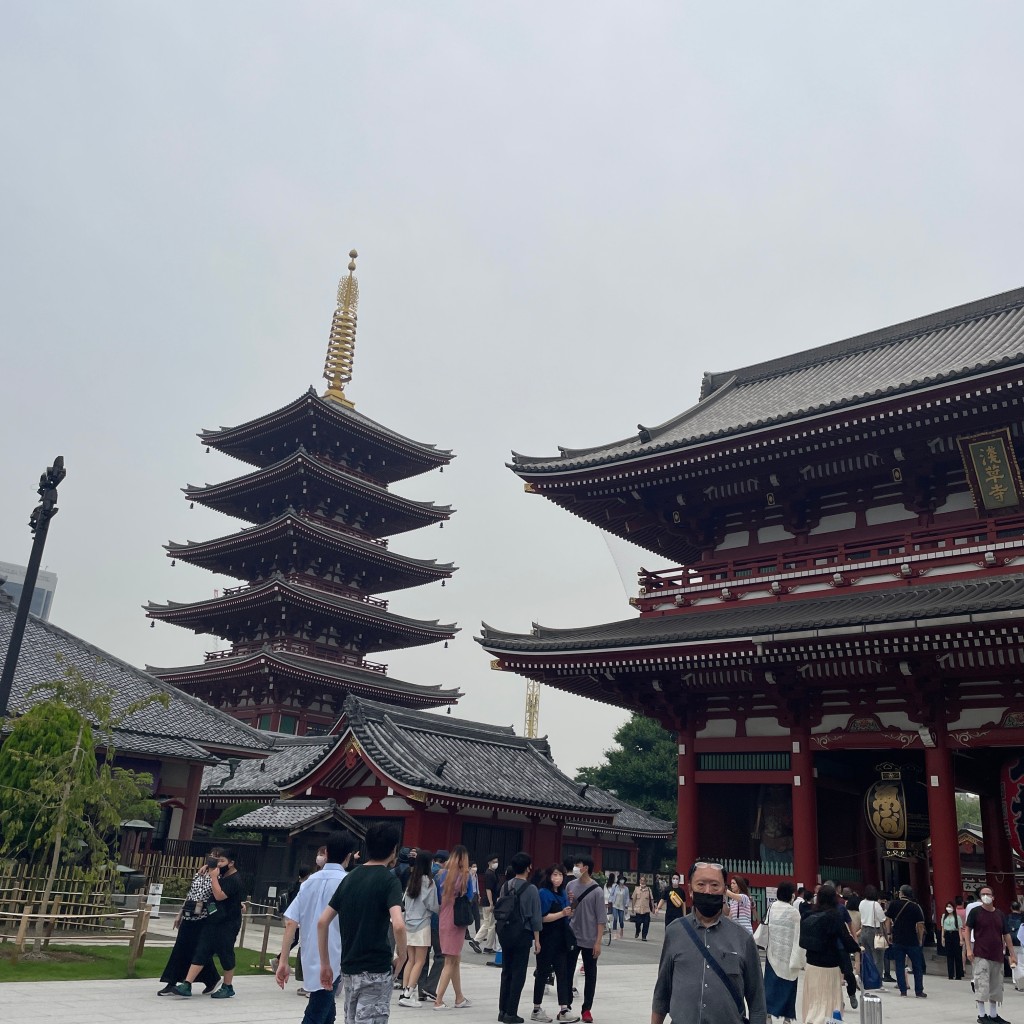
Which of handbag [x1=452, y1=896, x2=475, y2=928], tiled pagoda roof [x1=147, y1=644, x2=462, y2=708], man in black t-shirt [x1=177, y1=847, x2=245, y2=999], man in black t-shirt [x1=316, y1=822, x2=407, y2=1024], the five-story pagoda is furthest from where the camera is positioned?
the five-story pagoda

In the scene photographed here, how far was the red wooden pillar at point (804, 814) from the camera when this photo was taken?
17766 millimetres

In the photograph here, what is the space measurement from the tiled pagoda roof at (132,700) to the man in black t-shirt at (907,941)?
17.1 meters

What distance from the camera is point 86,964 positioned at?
12.5 m

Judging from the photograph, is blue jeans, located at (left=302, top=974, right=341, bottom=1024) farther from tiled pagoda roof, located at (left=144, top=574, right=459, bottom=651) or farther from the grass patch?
tiled pagoda roof, located at (left=144, top=574, right=459, bottom=651)

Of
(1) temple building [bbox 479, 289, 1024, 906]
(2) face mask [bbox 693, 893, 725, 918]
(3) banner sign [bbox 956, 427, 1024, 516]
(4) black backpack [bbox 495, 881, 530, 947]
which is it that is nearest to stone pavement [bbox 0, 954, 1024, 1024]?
(4) black backpack [bbox 495, 881, 530, 947]

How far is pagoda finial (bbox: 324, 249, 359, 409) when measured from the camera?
172ft

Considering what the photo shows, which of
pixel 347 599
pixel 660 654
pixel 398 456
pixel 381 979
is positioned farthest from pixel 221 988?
pixel 398 456

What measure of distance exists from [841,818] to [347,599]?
29.3 meters

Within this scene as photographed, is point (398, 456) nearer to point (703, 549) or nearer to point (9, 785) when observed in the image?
point (703, 549)

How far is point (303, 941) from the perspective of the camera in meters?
7.19

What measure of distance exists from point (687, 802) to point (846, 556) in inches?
242

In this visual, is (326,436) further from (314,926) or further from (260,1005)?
(314,926)

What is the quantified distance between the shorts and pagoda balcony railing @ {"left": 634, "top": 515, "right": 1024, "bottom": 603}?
25.9ft

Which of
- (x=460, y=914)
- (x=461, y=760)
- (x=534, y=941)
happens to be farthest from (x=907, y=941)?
(x=461, y=760)
